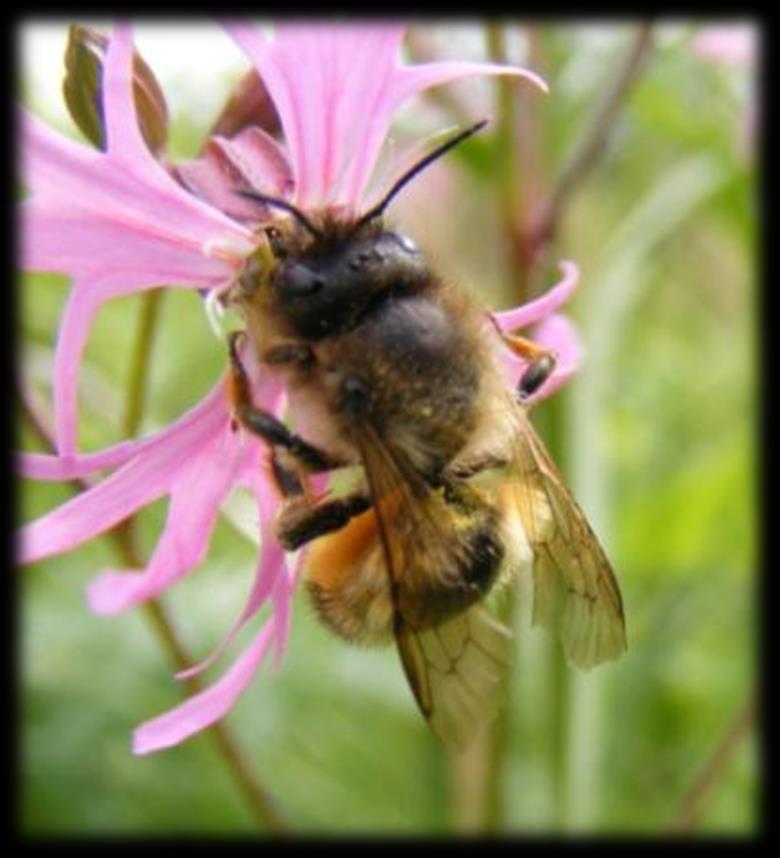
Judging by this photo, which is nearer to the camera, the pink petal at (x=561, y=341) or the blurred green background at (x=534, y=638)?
the pink petal at (x=561, y=341)

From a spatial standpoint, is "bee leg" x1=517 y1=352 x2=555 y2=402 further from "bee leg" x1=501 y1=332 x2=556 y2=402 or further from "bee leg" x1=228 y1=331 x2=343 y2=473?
"bee leg" x1=228 y1=331 x2=343 y2=473

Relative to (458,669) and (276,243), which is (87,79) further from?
(458,669)

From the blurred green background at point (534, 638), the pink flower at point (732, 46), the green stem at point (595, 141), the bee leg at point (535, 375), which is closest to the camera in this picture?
the bee leg at point (535, 375)

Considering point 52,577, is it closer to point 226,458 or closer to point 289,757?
point 289,757

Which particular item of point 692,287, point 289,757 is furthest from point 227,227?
point 692,287

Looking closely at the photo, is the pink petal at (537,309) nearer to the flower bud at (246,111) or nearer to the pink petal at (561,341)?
the pink petal at (561,341)

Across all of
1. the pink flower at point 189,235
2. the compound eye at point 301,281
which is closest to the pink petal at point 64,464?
the pink flower at point 189,235

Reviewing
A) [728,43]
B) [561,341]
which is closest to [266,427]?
[561,341]

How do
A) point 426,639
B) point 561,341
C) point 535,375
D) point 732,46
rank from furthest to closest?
1. point 732,46
2. point 561,341
3. point 535,375
4. point 426,639
